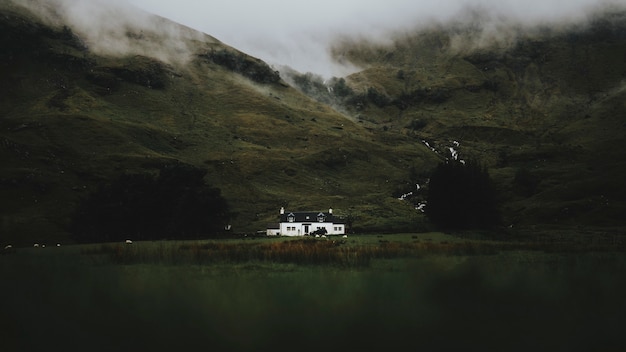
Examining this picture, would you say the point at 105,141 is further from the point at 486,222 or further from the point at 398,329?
the point at 398,329

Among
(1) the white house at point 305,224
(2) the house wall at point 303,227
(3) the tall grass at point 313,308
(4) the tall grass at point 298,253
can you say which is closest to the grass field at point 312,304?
(3) the tall grass at point 313,308

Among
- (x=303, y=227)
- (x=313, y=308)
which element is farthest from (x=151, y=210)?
(x=313, y=308)

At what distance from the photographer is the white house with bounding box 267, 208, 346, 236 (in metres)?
120

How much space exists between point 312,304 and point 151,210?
246ft

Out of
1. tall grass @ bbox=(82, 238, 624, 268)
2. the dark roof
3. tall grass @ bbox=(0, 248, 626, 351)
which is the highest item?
the dark roof

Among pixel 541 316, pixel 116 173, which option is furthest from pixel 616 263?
pixel 116 173

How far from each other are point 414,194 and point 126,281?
15790 centimetres

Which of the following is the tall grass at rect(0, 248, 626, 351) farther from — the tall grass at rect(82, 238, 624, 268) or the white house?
the white house

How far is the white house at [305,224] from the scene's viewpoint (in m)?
120

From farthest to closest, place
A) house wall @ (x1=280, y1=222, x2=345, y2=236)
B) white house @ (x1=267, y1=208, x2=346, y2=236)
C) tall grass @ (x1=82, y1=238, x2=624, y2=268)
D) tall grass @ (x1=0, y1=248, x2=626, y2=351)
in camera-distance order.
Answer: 1. white house @ (x1=267, y1=208, x2=346, y2=236)
2. house wall @ (x1=280, y1=222, x2=345, y2=236)
3. tall grass @ (x1=82, y1=238, x2=624, y2=268)
4. tall grass @ (x1=0, y1=248, x2=626, y2=351)

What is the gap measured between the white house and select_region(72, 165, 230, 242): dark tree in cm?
2479

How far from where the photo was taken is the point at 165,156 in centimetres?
18762

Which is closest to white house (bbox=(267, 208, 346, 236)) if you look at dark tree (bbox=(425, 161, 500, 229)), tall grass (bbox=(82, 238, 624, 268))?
dark tree (bbox=(425, 161, 500, 229))

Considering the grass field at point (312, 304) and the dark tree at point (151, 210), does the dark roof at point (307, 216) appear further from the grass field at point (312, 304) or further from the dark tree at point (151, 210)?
the grass field at point (312, 304)
